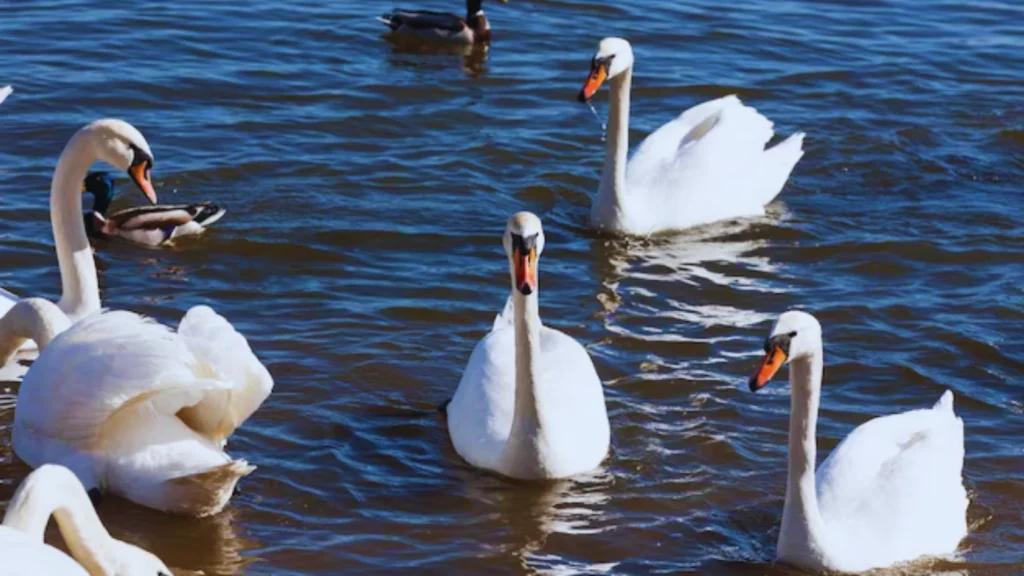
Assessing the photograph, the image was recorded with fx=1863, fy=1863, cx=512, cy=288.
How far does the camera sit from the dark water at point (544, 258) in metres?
8.02

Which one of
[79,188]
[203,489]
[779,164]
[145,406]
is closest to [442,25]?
[779,164]

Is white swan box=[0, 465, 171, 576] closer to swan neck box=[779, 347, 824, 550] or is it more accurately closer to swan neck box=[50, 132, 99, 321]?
swan neck box=[779, 347, 824, 550]

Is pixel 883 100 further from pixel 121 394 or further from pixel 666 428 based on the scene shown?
pixel 121 394

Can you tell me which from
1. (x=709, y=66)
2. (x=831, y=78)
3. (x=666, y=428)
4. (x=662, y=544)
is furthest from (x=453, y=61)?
(x=662, y=544)

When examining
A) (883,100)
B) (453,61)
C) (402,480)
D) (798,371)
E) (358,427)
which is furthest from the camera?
(453,61)

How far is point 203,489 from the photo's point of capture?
7.62 meters

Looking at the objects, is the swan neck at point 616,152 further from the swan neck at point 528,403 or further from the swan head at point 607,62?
the swan neck at point 528,403

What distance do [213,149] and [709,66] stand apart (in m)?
4.91

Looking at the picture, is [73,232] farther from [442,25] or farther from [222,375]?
[442,25]

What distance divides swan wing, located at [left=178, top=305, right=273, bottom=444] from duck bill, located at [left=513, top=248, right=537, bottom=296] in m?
1.16

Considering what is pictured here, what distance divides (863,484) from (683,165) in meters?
4.97

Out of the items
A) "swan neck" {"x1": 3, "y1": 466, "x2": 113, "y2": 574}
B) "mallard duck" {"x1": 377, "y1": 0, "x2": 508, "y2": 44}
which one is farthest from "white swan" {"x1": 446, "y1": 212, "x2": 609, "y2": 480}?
"mallard duck" {"x1": 377, "y1": 0, "x2": 508, "y2": 44}

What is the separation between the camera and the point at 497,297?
10.8m

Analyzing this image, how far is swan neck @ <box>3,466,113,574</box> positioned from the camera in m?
6.00
